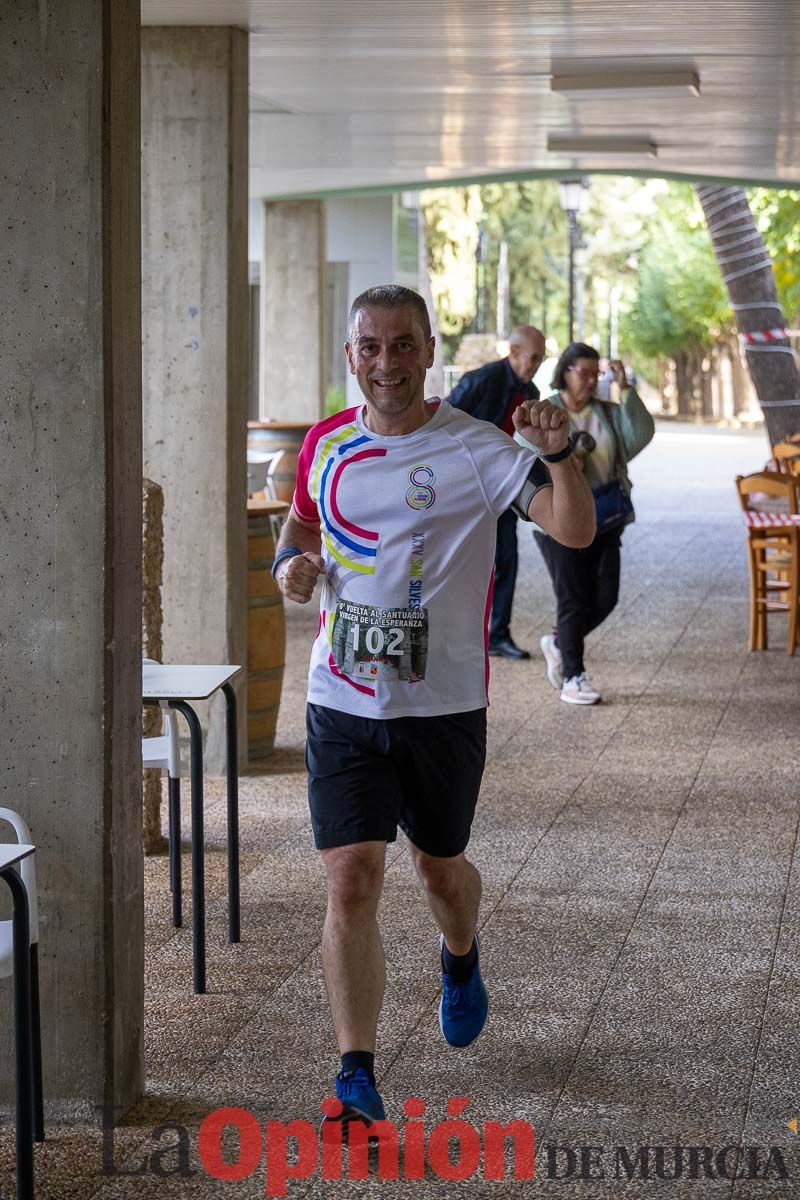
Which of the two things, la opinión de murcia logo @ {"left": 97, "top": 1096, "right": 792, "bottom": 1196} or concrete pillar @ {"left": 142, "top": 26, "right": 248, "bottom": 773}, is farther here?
concrete pillar @ {"left": 142, "top": 26, "right": 248, "bottom": 773}

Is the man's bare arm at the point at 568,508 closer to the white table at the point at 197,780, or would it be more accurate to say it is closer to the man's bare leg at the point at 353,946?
the man's bare leg at the point at 353,946

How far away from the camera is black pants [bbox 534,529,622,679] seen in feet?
29.8

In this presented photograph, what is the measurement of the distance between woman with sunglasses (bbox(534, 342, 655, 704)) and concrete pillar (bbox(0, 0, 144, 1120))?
4344 millimetres

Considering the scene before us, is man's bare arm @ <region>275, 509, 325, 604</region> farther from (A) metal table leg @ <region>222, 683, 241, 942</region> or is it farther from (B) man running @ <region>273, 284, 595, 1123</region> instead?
(A) metal table leg @ <region>222, 683, 241, 942</region>

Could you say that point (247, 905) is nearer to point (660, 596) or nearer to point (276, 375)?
point (660, 596)

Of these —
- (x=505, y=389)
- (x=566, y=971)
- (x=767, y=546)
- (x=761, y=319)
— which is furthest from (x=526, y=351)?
(x=761, y=319)

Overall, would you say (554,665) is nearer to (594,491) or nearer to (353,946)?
(594,491)

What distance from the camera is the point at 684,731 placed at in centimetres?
873

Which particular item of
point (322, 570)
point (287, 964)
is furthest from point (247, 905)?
point (322, 570)

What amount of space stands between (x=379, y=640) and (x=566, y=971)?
1695mm

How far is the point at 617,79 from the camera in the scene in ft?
31.2

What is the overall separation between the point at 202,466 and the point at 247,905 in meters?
2.49

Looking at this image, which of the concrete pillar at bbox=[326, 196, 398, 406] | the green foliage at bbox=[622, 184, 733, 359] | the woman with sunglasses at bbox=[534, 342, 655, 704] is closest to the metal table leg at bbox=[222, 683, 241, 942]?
the woman with sunglasses at bbox=[534, 342, 655, 704]

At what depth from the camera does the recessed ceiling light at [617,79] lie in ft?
30.8
